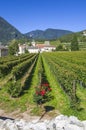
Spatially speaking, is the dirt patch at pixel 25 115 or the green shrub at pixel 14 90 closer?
the dirt patch at pixel 25 115

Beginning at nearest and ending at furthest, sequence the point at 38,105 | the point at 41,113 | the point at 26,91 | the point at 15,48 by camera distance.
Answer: the point at 41,113, the point at 38,105, the point at 26,91, the point at 15,48

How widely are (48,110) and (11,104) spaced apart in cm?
321

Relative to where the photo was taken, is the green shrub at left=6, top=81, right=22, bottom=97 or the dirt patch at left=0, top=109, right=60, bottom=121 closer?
the dirt patch at left=0, top=109, right=60, bottom=121

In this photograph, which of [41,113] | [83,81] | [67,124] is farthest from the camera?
[83,81]

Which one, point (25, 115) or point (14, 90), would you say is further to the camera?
point (14, 90)

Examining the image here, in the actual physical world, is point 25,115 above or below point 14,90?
below

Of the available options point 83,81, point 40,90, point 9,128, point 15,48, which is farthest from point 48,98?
point 15,48

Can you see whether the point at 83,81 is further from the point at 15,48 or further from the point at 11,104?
the point at 15,48

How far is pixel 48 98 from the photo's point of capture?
19.4 meters

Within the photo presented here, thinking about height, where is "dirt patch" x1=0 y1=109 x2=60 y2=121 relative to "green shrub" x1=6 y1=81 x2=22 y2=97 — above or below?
below

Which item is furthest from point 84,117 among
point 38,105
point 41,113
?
point 38,105

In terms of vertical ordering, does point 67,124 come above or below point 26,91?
above

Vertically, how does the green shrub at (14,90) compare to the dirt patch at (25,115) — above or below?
above

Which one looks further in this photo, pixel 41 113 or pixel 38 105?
pixel 38 105
